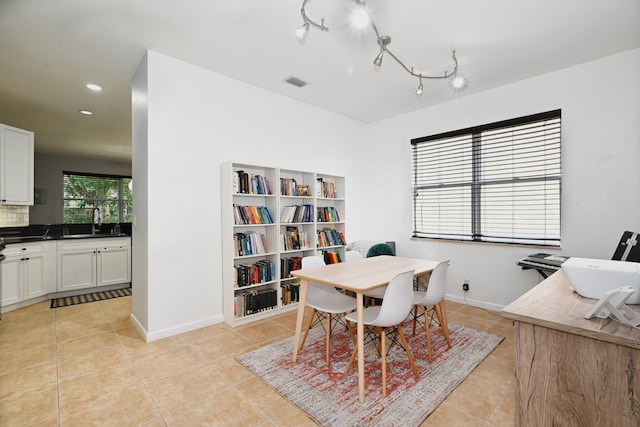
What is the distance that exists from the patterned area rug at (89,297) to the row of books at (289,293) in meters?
2.67

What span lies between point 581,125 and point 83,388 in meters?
4.98

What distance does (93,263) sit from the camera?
4.74 meters

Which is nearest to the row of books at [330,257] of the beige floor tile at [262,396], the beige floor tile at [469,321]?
the beige floor tile at [469,321]

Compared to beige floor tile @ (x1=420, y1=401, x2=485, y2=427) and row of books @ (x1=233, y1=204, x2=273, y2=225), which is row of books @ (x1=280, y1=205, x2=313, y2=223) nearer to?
row of books @ (x1=233, y1=204, x2=273, y2=225)

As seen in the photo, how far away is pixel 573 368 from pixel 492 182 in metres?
3.00

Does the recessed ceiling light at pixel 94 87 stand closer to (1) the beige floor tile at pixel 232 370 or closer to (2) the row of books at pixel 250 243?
(2) the row of books at pixel 250 243

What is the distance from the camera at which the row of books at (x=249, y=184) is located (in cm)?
337

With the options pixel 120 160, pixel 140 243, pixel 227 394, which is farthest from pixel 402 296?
pixel 120 160

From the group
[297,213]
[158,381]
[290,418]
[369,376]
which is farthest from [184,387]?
[297,213]

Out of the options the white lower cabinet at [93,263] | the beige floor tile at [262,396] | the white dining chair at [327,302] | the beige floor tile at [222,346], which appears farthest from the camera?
the white lower cabinet at [93,263]

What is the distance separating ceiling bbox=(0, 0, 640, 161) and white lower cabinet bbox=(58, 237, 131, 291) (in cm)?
211

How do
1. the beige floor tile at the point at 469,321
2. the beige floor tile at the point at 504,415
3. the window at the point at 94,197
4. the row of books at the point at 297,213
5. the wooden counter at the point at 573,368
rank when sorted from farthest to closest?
the window at the point at 94,197
the row of books at the point at 297,213
the beige floor tile at the point at 469,321
the beige floor tile at the point at 504,415
the wooden counter at the point at 573,368

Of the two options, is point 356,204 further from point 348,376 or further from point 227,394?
point 227,394

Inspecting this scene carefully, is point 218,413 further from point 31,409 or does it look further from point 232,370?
point 31,409
